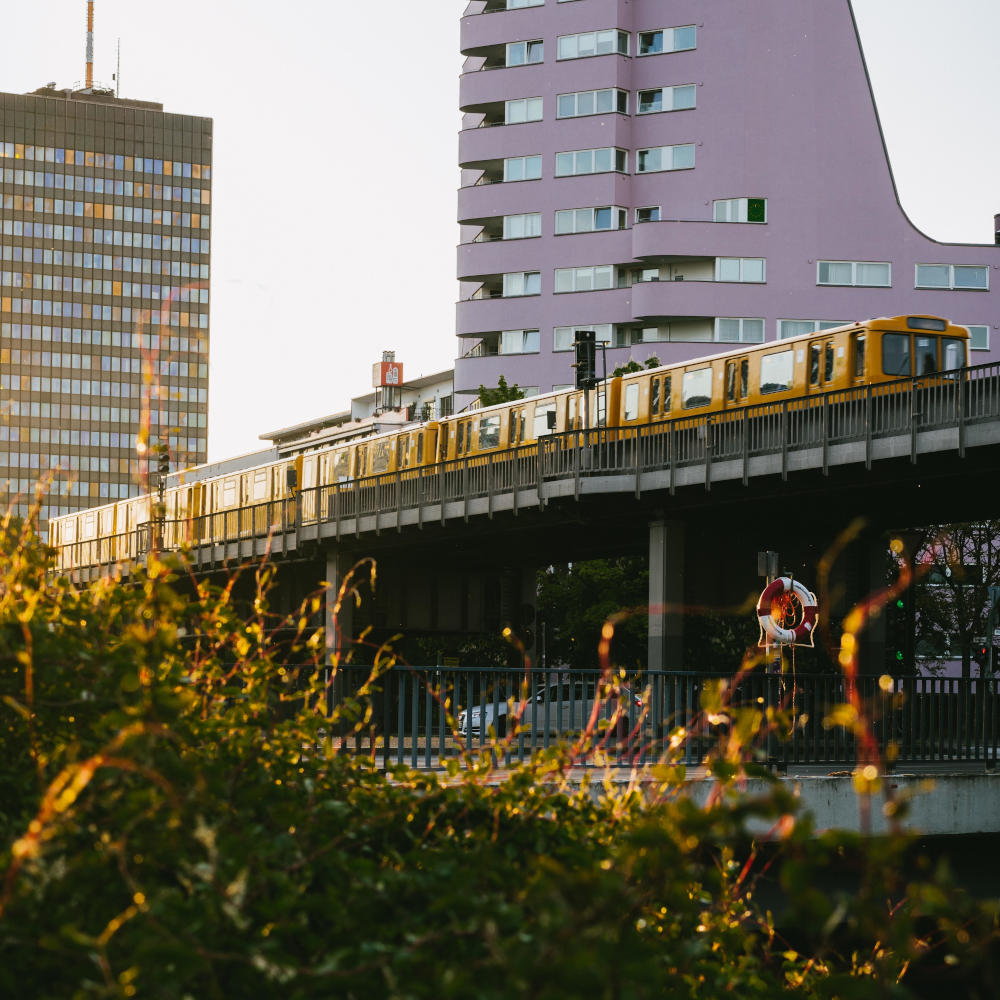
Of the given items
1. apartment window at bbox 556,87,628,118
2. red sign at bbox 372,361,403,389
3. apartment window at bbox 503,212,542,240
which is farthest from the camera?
red sign at bbox 372,361,403,389

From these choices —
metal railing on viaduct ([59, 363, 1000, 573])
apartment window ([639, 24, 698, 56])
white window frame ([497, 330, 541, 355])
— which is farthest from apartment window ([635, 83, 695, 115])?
metal railing on viaduct ([59, 363, 1000, 573])

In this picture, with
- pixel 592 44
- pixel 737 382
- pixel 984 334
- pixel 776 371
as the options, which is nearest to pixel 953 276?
pixel 984 334

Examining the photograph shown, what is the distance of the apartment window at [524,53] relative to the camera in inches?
3068

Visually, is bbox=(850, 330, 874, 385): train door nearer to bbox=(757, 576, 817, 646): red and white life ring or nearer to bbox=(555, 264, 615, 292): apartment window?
bbox=(757, 576, 817, 646): red and white life ring

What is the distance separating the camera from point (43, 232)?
164 meters

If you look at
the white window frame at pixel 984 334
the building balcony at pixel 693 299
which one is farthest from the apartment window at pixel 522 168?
the white window frame at pixel 984 334

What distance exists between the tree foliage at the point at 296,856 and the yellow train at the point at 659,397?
16.1m

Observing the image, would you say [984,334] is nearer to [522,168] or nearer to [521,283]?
[521,283]

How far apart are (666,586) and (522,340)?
45878mm

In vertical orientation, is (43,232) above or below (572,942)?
above

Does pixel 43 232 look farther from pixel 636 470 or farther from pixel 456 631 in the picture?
pixel 636 470

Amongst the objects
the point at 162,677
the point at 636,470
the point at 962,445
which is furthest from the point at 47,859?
the point at 636,470

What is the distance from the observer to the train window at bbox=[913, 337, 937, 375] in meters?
31.5

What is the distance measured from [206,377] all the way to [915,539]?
135 meters
